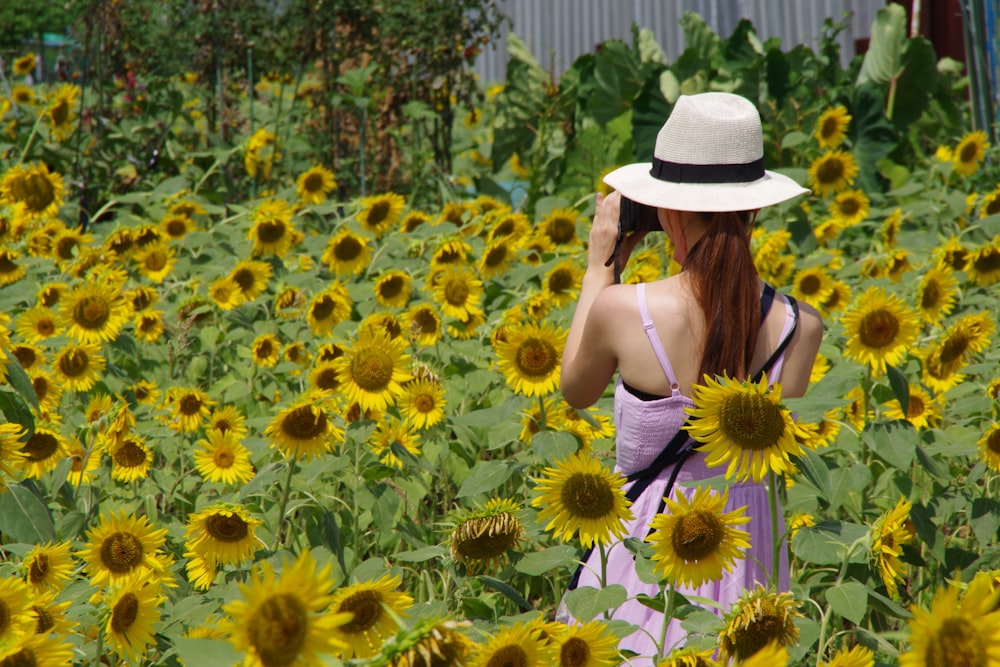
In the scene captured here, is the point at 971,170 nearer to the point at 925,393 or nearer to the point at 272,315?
the point at 925,393

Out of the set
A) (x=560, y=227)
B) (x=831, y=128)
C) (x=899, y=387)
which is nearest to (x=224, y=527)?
(x=899, y=387)

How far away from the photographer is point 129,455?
2.37m

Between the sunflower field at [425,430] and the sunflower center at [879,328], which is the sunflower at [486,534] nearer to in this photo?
the sunflower field at [425,430]

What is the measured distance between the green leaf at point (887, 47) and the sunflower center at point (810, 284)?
3063 millimetres

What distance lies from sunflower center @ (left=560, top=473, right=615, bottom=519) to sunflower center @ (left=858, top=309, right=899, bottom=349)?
2.78 feet

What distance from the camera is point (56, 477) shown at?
6.50 ft

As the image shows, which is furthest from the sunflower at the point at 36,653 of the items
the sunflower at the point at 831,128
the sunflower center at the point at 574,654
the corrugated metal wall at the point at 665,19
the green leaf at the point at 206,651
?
the corrugated metal wall at the point at 665,19

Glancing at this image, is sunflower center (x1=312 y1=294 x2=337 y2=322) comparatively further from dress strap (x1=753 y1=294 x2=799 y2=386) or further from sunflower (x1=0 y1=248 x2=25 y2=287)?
dress strap (x1=753 y1=294 x2=799 y2=386)

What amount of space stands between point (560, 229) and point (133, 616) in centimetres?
253

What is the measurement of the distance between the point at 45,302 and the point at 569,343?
1.75 metres

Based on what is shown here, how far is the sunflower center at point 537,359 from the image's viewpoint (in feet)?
7.09

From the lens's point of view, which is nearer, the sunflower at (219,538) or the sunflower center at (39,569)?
the sunflower center at (39,569)

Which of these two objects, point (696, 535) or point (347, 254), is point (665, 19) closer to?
point (347, 254)

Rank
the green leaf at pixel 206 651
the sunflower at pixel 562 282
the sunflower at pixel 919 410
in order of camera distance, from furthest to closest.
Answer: the sunflower at pixel 562 282
the sunflower at pixel 919 410
the green leaf at pixel 206 651
